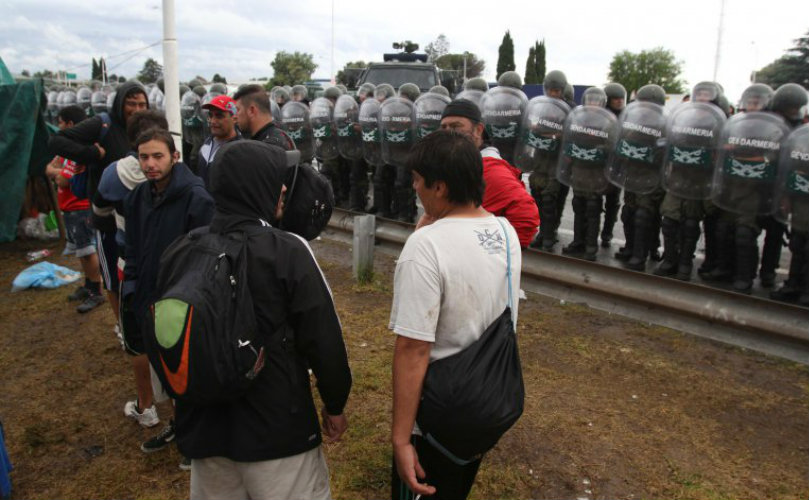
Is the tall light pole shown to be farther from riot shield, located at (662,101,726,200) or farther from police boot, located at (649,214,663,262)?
police boot, located at (649,214,663,262)

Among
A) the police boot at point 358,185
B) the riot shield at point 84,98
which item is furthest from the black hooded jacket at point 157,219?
the riot shield at point 84,98

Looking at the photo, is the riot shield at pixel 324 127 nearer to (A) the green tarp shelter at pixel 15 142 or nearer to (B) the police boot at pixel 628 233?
(A) the green tarp shelter at pixel 15 142

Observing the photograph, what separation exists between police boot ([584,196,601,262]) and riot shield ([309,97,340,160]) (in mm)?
4398

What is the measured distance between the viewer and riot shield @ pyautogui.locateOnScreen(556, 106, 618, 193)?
6641mm

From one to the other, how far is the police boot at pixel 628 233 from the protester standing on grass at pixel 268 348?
5.82 m

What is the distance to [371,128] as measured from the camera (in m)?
8.71

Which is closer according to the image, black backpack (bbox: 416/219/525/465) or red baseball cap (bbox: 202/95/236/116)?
black backpack (bbox: 416/219/525/465)

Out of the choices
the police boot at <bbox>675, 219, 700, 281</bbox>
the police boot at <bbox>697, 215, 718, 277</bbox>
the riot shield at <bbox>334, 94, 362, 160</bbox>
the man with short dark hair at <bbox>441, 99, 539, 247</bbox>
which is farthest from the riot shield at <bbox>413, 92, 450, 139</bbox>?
the man with short dark hair at <bbox>441, 99, 539, 247</bbox>

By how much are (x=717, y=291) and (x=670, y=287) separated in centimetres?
36

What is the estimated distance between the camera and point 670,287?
521cm

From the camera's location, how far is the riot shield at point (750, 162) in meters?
5.42

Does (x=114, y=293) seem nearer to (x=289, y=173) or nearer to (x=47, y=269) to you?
(x=289, y=173)

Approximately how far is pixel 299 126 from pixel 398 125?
87.8 inches

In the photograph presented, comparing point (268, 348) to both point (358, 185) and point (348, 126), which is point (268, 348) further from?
point (358, 185)
